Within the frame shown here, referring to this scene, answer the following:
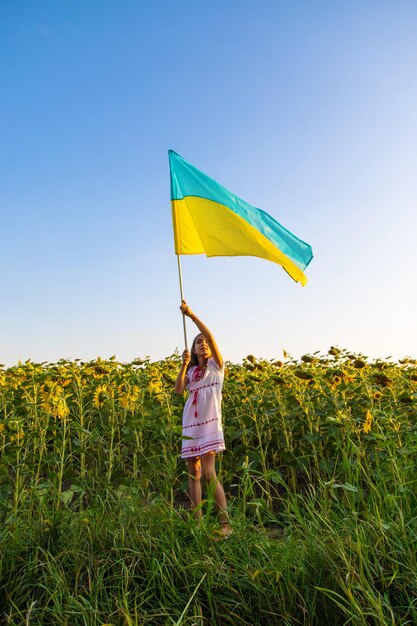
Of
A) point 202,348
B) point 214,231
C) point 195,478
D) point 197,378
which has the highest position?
point 214,231

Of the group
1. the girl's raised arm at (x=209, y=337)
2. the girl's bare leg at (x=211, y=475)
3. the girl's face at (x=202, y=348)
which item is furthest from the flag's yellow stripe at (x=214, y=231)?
the girl's bare leg at (x=211, y=475)

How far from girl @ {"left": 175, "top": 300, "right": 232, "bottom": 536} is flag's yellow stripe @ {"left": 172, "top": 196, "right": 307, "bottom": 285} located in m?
0.88

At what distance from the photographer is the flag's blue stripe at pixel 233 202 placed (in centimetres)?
616

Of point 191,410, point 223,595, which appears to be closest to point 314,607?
point 223,595

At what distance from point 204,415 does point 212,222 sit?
2.03 meters

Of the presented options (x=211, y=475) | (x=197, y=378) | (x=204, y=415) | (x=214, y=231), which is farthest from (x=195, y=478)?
(x=214, y=231)

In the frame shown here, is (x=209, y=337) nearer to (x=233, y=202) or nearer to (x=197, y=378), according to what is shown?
(x=197, y=378)

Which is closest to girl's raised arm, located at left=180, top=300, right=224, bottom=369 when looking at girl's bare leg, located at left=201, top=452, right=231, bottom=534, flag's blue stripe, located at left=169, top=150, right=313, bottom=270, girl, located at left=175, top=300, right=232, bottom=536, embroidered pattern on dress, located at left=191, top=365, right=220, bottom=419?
girl, located at left=175, top=300, right=232, bottom=536

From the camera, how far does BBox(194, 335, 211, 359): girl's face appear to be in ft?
17.6

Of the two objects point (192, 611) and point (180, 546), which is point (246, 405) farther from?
point (192, 611)

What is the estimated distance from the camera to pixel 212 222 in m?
6.18

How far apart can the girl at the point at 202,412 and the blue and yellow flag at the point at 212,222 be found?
0.90m

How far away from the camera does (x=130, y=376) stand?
327 inches

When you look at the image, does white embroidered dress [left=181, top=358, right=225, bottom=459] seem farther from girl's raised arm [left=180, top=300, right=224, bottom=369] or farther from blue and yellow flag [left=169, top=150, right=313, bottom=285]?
blue and yellow flag [left=169, top=150, right=313, bottom=285]
